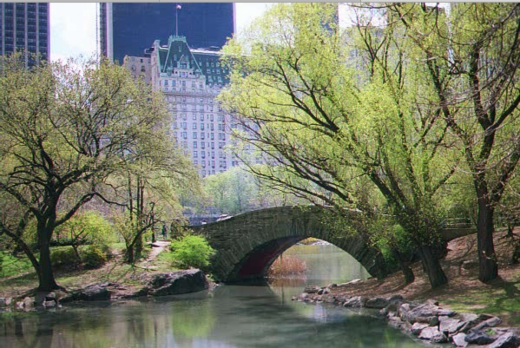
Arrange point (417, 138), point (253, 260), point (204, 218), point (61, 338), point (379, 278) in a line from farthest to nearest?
point (204, 218) < point (253, 260) < point (379, 278) < point (417, 138) < point (61, 338)

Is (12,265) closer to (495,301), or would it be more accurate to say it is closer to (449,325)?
(449,325)

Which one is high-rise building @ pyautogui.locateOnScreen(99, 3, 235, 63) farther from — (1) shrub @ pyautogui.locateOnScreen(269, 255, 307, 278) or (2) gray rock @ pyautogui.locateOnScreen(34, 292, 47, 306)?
(2) gray rock @ pyautogui.locateOnScreen(34, 292, 47, 306)

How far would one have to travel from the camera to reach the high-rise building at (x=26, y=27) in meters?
36.8

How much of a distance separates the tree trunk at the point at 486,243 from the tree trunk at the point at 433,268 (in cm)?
104

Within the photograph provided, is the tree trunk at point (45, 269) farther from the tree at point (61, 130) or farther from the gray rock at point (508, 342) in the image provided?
the gray rock at point (508, 342)

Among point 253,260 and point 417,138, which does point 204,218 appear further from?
point 417,138

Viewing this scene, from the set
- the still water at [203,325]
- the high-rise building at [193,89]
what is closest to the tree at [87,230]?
the still water at [203,325]

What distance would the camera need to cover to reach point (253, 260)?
67.5ft

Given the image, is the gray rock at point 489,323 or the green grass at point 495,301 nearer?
the gray rock at point 489,323

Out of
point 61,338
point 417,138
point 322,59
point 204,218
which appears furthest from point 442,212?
point 204,218

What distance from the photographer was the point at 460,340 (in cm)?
895

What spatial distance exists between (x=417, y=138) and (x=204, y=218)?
4523cm

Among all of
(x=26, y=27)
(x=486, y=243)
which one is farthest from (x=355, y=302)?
(x=26, y=27)

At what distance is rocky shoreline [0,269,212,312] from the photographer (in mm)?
15320
